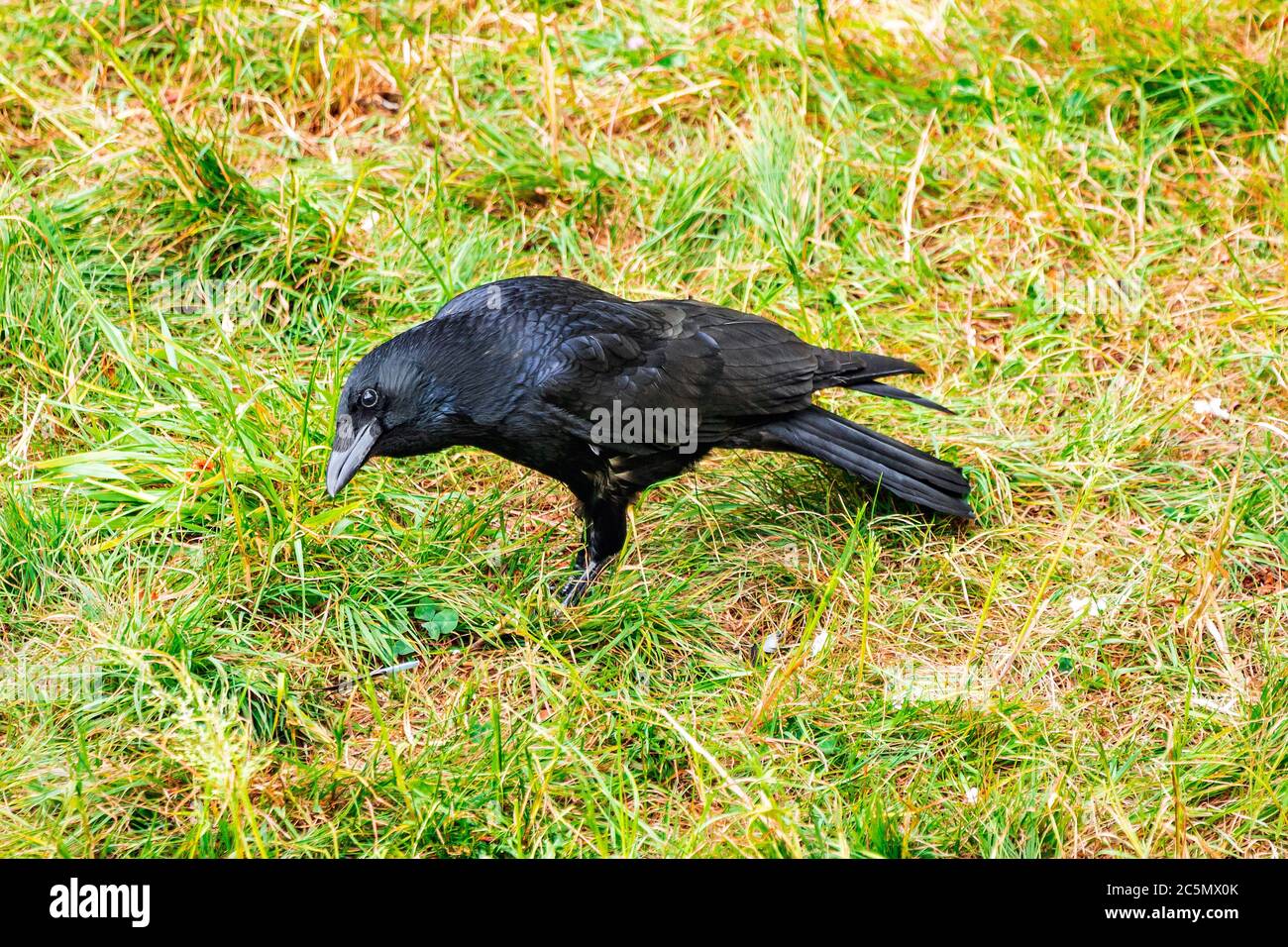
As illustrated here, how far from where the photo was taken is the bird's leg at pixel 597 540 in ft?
13.3

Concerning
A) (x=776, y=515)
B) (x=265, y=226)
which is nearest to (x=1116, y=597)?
(x=776, y=515)

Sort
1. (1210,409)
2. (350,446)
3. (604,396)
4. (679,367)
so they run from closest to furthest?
(350,446), (604,396), (679,367), (1210,409)

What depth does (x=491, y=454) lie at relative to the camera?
181 inches

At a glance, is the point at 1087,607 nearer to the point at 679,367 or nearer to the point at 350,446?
the point at 679,367

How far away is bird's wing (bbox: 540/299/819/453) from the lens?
3.85 m

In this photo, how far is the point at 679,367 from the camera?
4.04 metres

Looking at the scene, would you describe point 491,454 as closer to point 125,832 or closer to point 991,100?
point 125,832

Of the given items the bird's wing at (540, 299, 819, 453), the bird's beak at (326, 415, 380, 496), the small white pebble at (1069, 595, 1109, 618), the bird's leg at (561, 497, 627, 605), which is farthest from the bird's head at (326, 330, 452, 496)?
the small white pebble at (1069, 595, 1109, 618)

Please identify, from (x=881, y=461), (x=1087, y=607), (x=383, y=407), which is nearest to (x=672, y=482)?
(x=881, y=461)

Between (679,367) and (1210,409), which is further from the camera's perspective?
(1210,409)

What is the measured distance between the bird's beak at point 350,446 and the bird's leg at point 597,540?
2.50ft

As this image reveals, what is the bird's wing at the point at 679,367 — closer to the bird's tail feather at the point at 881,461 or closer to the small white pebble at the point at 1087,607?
the bird's tail feather at the point at 881,461

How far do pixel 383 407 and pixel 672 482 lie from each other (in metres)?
1.23

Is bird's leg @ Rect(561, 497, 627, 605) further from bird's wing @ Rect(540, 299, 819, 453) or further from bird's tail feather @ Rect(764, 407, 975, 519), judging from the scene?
bird's tail feather @ Rect(764, 407, 975, 519)
